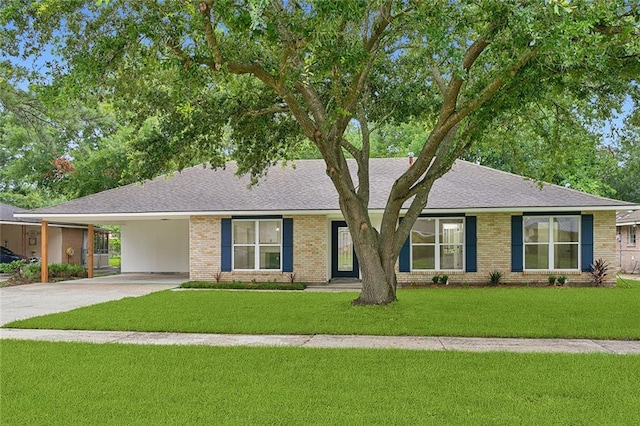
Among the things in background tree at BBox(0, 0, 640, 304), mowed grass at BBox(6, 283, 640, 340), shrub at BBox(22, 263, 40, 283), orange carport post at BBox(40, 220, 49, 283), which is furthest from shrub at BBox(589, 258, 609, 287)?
shrub at BBox(22, 263, 40, 283)

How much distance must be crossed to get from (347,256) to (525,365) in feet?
41.6

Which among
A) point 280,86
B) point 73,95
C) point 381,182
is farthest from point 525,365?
point 381,182

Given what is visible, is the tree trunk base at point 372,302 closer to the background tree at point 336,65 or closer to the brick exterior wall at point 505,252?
the background tree at point 336,65

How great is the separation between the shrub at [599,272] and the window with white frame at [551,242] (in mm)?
491

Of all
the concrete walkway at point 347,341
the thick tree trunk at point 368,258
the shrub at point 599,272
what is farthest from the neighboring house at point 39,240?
the shrub at point 599,272

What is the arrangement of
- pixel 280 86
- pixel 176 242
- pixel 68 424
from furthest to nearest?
pixel 176 242 < pixel 280 86 < pixel 68 424

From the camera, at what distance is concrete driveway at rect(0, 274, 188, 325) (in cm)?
1188

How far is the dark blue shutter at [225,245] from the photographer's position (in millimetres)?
17672

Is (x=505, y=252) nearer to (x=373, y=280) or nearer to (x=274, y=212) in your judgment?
(x=373, y=280)

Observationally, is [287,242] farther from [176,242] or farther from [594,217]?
[594,217]

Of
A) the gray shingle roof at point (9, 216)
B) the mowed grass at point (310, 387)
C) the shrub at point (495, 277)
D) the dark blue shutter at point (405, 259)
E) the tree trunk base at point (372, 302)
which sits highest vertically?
the gray shingle roof at point (9, 216)

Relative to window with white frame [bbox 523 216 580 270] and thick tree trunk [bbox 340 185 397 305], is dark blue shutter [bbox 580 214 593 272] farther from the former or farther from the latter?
thick tree trunk [bbox 340 185 397 305]

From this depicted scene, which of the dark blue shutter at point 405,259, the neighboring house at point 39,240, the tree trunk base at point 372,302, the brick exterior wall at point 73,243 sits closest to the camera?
the tree trunk base at point 372,302

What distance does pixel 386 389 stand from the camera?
5492 millimetres
